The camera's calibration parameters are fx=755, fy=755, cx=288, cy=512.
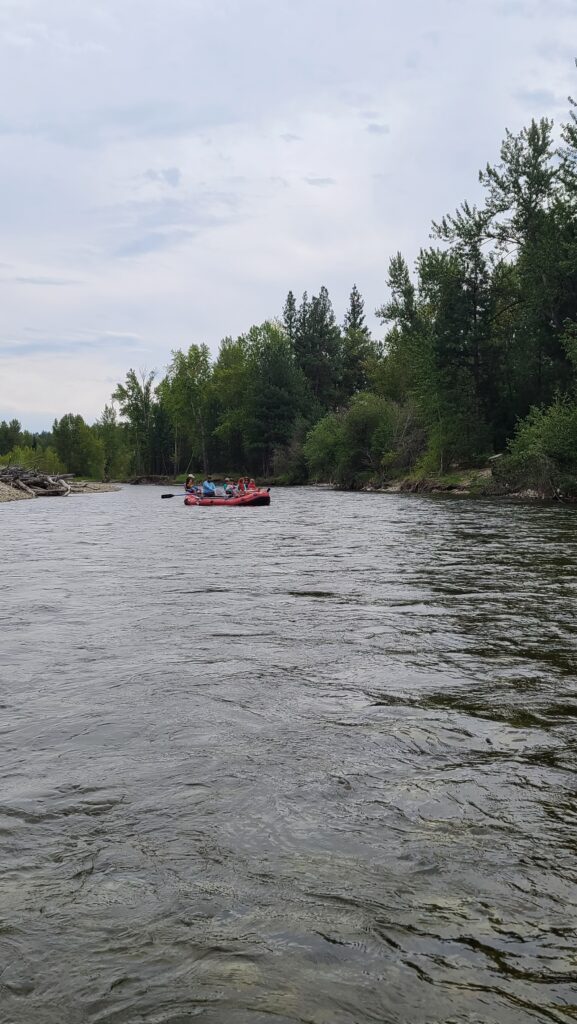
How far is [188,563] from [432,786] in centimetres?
1053

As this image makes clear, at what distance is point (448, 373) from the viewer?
1764 inches

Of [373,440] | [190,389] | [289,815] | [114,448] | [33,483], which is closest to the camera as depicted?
[289,815]

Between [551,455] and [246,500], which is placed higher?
[551,455]

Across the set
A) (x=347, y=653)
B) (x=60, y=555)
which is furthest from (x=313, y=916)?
(x=60, y=555)

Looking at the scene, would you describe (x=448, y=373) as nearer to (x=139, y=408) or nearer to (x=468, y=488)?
(x=468, y=488)

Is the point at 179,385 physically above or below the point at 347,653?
above

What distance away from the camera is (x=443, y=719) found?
5258mm

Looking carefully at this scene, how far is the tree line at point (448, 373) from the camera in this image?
3753 cm

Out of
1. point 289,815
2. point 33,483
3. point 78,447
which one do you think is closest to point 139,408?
point 78,447

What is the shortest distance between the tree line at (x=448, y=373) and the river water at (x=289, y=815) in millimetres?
23910

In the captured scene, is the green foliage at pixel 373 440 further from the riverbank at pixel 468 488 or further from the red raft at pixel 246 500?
the red raft at pixel 246 500

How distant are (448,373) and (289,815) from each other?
142ft

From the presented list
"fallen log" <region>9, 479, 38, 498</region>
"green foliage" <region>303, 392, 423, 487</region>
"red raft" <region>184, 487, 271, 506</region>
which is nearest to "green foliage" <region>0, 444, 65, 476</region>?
"fallen log" <region>9, 479, 38, 498</region>

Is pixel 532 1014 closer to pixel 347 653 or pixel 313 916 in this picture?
pixel 313 916
